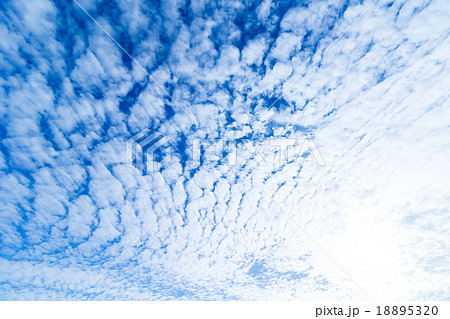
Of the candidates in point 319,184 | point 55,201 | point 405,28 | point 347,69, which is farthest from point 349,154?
point 55,201

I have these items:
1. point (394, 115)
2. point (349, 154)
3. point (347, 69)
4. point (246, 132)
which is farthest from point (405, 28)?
point (246, 132)

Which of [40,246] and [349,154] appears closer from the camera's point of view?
[349,154]

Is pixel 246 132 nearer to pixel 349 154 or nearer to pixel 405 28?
pixel 349 154

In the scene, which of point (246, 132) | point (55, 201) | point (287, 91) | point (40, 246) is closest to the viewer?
point (287, 91)

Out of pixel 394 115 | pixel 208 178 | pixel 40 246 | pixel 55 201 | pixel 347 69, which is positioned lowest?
pixel 40 246

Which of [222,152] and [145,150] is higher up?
[222,152]

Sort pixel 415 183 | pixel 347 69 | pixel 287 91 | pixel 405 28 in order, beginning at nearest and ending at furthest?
pixel 405 28
pixel 347 69
pixel 287 91
pixel 415 183

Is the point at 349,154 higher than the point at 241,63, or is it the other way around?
the point at 241,63

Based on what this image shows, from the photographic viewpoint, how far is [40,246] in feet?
24.0

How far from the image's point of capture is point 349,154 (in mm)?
5145

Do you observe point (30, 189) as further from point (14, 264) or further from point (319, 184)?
point (319, 184)

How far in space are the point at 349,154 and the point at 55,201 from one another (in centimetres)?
920

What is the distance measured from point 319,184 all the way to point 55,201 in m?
8.57

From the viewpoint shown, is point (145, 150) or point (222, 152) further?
point (222, 152)
